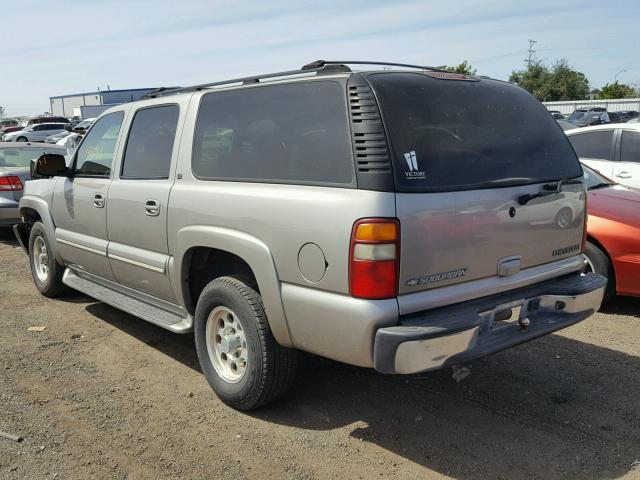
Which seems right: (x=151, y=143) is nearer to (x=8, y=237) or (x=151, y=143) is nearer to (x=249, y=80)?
(x=249, y=80)

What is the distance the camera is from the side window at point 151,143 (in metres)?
4.39

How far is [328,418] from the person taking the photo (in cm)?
378

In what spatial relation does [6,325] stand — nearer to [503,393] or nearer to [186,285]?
[186,285]

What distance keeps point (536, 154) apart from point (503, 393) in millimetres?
1552

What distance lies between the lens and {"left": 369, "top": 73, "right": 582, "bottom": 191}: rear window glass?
312 centimetres

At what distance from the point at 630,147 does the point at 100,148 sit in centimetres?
669

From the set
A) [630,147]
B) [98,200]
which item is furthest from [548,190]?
[630,147]

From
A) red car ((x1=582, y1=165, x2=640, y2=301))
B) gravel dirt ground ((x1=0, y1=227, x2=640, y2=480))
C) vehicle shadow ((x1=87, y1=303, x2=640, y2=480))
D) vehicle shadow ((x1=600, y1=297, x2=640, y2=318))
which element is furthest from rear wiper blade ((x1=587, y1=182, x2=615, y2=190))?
vehicle shadow ((x1=87, y1=303, x2=640, y2=480))

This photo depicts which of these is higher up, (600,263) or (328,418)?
(600,263)

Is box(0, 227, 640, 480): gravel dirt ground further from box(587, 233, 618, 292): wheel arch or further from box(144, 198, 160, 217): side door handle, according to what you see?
box(144, 198, 160, 217): side door handle

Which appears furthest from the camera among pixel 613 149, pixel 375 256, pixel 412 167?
pixel 613 149

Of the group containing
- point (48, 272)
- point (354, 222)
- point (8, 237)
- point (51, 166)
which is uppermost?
point (51, 166)

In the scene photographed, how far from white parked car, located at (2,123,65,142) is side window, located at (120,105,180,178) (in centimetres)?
3136

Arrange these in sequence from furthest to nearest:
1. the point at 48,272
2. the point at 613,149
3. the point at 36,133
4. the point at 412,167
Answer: the point at 36,133, the point at 613,149, the point at 48,272, the point at 412,167
